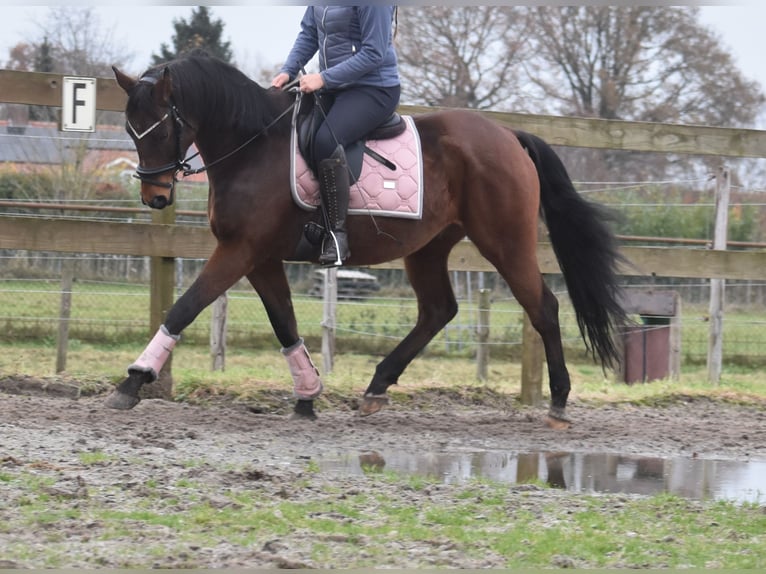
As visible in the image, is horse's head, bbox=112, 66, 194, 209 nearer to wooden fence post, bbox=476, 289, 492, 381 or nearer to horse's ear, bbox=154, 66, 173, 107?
horse's ear, bbox=154, 66, 173, 107

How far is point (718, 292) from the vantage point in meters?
10.5

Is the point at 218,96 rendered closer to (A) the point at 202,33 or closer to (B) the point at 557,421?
(B) the point at 557,421

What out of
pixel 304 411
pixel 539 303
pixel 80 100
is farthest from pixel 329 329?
pixel 80 100

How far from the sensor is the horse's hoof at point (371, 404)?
6566mm

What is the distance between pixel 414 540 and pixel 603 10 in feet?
81.6

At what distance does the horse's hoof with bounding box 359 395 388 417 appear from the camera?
6566 millimetres

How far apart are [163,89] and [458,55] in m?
20.1

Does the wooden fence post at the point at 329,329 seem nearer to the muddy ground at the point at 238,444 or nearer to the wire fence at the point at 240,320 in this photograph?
the wire fence at the point at 240,320

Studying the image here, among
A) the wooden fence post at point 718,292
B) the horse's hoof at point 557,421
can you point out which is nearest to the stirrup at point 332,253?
the horse's hoof at point 557,421

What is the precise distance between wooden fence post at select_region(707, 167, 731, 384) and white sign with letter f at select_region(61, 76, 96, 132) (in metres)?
6.34

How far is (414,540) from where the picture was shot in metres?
3.47

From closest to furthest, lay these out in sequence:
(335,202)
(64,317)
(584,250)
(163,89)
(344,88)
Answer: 1. (163,89)
2. (335,202)
3. (344,88)
4. (584,250)
5. (64,317)

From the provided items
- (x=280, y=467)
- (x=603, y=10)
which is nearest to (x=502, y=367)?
(x=280, y=467)

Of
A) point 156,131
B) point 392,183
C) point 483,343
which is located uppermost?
point 156,131
